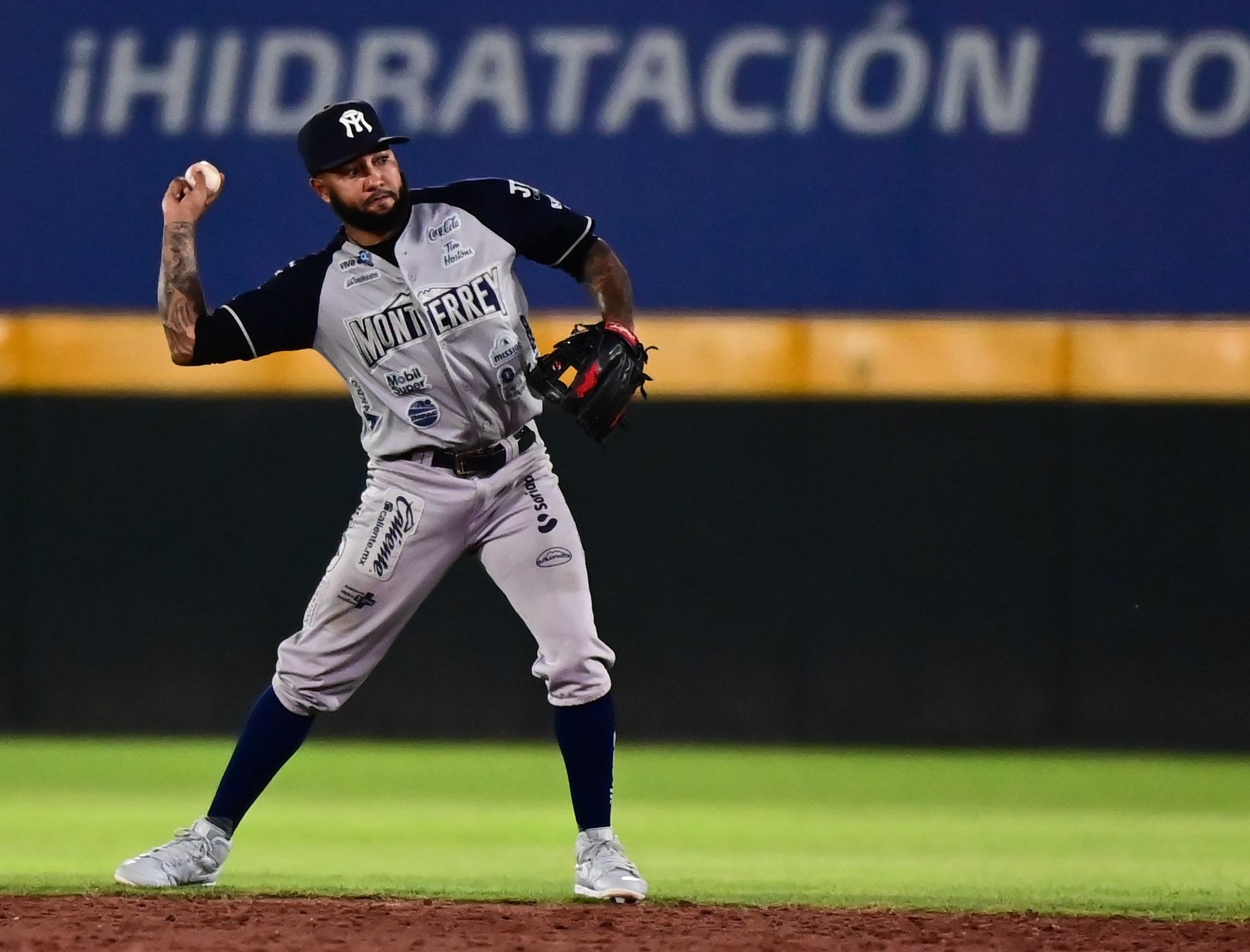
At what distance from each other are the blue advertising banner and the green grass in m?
1.70

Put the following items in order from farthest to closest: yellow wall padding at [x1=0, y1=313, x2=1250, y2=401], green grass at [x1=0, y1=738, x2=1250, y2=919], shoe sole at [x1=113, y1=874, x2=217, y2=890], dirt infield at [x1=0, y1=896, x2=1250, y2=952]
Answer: yellow wall padding at [x1=0, y1=313, x2=1250, y2=401], green grass at [x1=0, y1=738, x2=1250, y2=919], shoe sole at [x1=113, y1=874, x2=217, y2=890], dirt infield at [x1=0, y1=896, x2=1250, y2=952]

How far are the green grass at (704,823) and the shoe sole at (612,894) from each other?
12cm

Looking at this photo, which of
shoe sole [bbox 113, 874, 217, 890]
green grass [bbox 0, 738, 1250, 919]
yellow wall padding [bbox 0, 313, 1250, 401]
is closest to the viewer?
shoe sole [bbox 113, 874, 217, 890]

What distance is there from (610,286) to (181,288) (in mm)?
841

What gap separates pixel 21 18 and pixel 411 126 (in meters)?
1.49

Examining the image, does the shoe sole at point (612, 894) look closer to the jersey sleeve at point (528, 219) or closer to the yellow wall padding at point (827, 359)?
the jersey sleeve at point (528, 219)

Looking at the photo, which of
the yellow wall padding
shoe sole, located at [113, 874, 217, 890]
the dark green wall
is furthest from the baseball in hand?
the dark green wall

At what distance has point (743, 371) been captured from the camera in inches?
282

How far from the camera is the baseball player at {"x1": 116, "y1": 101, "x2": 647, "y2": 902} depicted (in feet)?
13.1

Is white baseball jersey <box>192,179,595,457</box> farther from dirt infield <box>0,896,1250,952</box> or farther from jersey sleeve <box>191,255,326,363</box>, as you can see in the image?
dirt infield <box>0,896,1250,952</box>

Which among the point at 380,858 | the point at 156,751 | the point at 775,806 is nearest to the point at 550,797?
the point at 775,806

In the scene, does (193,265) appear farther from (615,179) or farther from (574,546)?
(615,179)

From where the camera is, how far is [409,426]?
4070 millimetres

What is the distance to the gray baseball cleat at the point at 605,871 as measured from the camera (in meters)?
3.95
